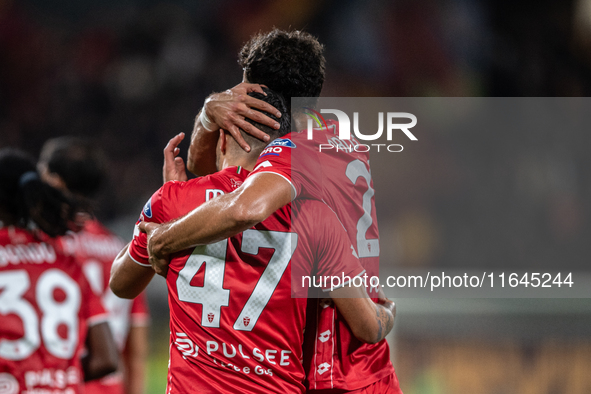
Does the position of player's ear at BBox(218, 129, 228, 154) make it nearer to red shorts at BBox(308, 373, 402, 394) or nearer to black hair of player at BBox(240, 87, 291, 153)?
black hair of player at BBox(240, 87, 291, 153)

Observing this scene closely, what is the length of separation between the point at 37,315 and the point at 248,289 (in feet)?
5.32

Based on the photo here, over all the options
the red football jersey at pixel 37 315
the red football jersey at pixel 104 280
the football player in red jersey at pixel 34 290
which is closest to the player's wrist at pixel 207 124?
the football player in red jersey at pixel 34 290

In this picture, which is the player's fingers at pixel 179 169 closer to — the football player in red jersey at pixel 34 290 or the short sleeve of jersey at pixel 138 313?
the football player in red jersey at pixel 34 290

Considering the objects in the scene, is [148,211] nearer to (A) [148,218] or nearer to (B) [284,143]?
(A) [148,218]

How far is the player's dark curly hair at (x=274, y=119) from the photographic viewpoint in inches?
79.0

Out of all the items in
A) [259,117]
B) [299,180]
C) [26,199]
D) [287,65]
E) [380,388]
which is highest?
[287,65]

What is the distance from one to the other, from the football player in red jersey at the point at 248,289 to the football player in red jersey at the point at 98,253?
1.74 meters

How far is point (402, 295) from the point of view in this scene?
5871 millimetres

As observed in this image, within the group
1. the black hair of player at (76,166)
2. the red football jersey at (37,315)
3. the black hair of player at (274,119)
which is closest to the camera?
the black hair of player at (274,119)

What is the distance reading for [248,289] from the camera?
1.91 m

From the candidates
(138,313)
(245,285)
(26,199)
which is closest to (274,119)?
(245,285)

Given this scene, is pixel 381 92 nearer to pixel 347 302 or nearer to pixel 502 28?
pixel 502 28

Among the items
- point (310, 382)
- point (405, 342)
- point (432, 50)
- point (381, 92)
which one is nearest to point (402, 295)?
point (405, 342)

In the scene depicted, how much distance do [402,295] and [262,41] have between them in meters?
4.12
